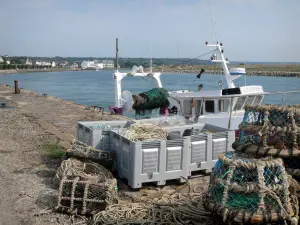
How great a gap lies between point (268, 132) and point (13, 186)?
4.75 meters

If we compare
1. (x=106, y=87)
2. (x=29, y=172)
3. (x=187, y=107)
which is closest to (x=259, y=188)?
(x=29, y=172)

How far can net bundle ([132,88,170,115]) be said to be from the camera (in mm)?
17391

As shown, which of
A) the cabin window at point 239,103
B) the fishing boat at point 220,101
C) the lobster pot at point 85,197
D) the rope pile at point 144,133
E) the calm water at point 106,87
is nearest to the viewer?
the lobster pot at point 85,197

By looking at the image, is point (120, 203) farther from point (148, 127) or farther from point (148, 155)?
point (148, 127)

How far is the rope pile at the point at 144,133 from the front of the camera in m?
7.56

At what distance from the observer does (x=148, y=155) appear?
6.89 metres

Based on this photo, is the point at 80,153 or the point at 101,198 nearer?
the point at 101,198

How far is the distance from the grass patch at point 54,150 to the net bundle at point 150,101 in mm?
7079

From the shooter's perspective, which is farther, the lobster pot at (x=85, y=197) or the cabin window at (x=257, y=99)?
the cabin window at (x=257, y=99)

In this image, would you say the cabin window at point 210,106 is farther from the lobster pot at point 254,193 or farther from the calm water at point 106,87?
the lobster pot at point 254,193

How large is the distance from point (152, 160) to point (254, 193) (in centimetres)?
294

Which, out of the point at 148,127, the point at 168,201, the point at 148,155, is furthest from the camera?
the point at 148,127

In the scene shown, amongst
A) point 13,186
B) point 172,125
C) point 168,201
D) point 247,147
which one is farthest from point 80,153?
point 247,147

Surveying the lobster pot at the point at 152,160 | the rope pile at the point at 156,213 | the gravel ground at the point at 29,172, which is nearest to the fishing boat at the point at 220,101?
the gravel ground at the point at 29,172
